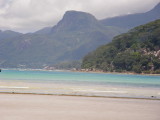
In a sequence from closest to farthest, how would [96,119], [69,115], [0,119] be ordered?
[0,119] < [96,119] < [69,115]

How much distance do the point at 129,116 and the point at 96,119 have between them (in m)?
2.07

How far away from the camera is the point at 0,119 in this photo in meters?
12.9

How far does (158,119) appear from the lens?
46.6ft

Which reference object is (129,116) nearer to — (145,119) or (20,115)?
(145,119)

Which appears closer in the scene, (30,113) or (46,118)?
(46,118)

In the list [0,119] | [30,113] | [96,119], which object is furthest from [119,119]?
[0,119]

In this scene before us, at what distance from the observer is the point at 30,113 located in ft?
49.1

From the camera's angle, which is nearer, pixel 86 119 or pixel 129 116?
pixel 86 119

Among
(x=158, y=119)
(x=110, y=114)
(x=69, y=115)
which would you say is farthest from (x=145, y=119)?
(x=69, y=115)

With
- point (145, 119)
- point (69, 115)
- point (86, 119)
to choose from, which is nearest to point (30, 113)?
point (69, 115)

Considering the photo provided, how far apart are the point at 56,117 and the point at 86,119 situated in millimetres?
1398

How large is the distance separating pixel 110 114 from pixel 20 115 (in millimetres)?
4567

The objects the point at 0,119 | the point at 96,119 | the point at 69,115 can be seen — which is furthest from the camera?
the point at 69,115

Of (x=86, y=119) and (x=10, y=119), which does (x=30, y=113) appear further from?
(x=86, y=119)
